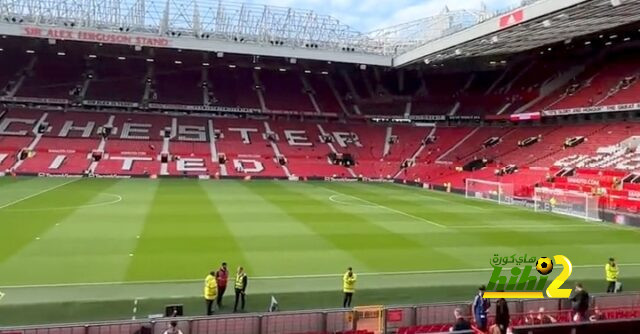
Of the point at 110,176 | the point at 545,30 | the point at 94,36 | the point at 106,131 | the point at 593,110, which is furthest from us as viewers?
the point at 106,131

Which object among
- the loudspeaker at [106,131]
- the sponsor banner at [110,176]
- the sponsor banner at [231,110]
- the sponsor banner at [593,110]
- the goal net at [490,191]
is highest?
the sponsor banner at [231,110]

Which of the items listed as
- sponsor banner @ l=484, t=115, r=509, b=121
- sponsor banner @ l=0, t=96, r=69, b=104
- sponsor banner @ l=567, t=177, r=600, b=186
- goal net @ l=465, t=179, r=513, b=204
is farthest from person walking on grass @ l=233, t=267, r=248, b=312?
sponsor banner @ l=0, t=96, r=69, b=104

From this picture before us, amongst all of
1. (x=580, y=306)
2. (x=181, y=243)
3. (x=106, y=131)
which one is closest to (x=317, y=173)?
(x=106, y=131)

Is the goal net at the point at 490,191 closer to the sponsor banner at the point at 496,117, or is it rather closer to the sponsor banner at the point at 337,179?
the sponsor banner at the point at 337,179

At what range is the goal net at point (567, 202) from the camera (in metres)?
31.1

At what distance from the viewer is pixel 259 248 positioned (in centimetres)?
2016

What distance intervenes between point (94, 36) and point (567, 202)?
4009 centimetres

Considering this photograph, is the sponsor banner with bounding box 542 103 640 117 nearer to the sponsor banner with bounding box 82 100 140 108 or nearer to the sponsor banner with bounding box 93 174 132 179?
the sponsor banner with bounding box 93 174 132 179

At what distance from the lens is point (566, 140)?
48688 mm

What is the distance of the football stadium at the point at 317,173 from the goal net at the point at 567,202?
15 cm

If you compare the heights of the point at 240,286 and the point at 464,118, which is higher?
the point at 464,118

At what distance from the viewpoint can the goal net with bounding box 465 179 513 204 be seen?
129ft

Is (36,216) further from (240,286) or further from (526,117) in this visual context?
(526,117)

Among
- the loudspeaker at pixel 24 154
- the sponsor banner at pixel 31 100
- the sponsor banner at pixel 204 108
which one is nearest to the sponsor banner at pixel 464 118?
the sponsor banner at pixel 204 108
